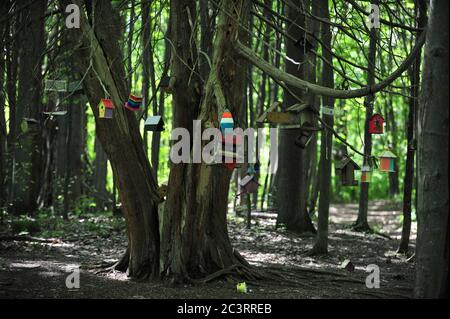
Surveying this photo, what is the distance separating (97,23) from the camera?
765 centimetres

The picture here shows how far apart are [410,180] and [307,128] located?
404 cm

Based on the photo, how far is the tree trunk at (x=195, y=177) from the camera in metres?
7.28

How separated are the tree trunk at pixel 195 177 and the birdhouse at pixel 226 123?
847 millimetres

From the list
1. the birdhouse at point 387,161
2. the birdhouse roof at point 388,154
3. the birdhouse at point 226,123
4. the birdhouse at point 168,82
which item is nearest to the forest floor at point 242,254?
the birdhouse at point 387,161

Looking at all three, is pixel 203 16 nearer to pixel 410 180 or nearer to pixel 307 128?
pixel 307 128

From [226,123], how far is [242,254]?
4.47 m

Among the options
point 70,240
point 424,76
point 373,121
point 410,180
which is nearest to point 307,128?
point 373,121

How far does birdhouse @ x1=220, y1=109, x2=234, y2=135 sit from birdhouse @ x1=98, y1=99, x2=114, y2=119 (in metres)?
1.59

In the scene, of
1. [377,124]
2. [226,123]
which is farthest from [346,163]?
[226,123]

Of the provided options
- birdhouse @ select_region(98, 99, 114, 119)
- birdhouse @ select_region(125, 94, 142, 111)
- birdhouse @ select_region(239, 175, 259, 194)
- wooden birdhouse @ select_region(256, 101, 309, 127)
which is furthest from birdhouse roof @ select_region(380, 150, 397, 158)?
birdhouse @ select_region(98, 99, 114, 119)

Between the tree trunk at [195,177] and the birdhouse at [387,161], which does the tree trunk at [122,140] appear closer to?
the tree trunk at [195,177]

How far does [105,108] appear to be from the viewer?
23.3 ft

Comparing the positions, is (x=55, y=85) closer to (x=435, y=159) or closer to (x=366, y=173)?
(x=366, y=173)

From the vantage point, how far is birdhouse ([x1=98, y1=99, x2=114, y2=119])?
23.3 feet
